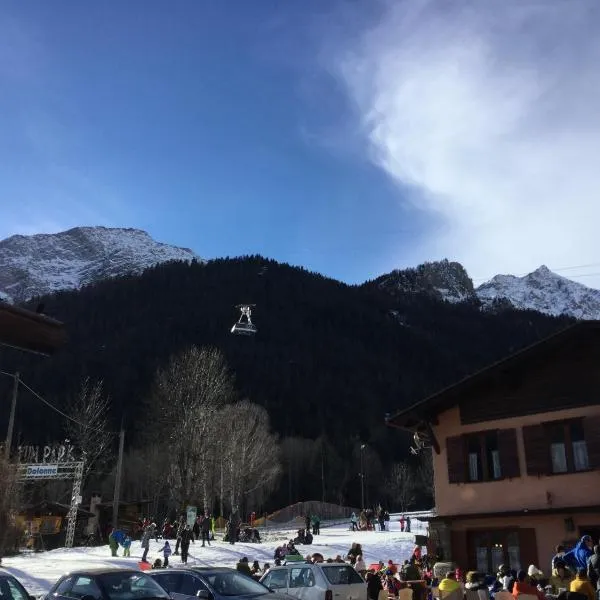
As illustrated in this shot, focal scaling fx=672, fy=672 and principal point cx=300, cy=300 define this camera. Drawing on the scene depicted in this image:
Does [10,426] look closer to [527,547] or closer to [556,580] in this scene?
[527,547]

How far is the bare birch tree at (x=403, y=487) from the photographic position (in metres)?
96.1

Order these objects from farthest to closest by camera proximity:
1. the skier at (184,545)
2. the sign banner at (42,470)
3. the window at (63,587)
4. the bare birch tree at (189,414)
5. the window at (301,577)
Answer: the bare birch tree at (189,414) → the sign banner at (42,470) → the skier at (184,545) → the window at (301,577) → the window at (63,587)

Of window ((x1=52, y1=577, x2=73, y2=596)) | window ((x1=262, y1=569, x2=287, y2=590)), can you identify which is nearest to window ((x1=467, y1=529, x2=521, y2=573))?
window ((x1=262, y1=569, x2=287, y2=590))

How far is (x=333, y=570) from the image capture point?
1567 centimetres

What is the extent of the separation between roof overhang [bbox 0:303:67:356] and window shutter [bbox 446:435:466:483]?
18.3m

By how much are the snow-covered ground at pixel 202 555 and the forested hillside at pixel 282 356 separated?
63.4 metres

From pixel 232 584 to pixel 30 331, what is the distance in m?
8.64

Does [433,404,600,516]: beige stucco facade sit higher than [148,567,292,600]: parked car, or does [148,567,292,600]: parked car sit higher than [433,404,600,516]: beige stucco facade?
[433,404,600,516]: beige stucco facade

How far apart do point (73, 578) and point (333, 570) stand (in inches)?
251

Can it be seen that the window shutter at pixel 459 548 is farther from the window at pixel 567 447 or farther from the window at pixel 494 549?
the window at pixel 567 447

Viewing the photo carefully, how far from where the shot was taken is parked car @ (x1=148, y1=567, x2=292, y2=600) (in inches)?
469

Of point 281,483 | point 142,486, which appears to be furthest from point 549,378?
point 281,483

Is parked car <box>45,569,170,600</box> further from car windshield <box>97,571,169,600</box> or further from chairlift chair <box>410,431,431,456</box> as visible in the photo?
chairlift chair <box>410,431,431,456</box>

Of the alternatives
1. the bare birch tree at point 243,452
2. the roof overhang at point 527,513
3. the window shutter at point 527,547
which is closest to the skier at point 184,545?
the roof overhang at point 527,513
